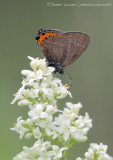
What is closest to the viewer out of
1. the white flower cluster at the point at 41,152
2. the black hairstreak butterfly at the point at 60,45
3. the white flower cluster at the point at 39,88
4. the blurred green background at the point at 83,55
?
the white flower cluster at the point at 41,152

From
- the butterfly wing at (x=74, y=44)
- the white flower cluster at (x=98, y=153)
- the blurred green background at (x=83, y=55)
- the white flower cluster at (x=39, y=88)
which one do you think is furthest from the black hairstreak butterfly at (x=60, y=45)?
the blurred green background at (x=83, y=55)

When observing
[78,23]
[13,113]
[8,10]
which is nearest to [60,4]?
[78,23]

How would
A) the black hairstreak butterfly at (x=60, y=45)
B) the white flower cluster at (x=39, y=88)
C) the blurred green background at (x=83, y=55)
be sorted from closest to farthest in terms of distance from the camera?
the white flower cluster at (x=39, y=88)
the black hairstreak butterfly at (x=60, y=45)
the blurred green background at (x=83, y=55)

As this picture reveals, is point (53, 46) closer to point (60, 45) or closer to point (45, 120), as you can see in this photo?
point (60, 45)

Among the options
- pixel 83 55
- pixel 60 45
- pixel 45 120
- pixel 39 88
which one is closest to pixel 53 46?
pixel 60 45

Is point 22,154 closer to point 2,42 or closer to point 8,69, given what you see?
point 8,69

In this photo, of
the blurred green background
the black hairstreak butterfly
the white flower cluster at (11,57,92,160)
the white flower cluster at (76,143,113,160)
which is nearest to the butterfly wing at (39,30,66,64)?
the black hairstreak butterfly

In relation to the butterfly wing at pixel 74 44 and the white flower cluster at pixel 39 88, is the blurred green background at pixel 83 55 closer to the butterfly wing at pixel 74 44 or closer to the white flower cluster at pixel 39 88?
the butterfly wing at pixel 74 44
